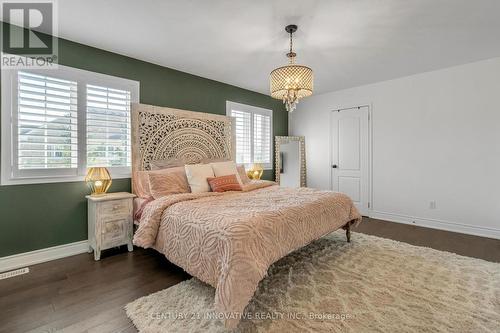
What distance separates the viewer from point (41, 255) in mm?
2652

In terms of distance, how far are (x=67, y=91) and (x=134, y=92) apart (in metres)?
0.78

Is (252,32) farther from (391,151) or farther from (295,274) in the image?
(391,151)

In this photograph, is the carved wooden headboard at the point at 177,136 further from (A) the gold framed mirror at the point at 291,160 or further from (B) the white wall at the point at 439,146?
(B) the white wall at the point at 439,146

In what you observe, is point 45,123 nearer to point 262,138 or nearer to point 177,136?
point 177,136

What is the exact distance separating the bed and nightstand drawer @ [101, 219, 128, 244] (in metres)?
0.44

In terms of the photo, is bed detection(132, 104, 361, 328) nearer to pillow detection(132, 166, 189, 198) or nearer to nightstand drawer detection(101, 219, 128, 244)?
pillow detection(132, 166, 189, 198)

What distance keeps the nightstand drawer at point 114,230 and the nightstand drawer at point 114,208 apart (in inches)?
3.7

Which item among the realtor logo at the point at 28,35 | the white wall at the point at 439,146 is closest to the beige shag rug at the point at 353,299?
the white wall at the point at 439,146

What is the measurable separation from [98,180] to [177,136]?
1289mm

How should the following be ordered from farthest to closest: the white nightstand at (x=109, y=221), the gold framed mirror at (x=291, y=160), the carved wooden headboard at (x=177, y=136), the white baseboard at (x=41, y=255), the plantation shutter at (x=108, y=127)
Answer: the gold framed mirror at (x=291, y=160) → the carved wooden headboard at (x=177, y=136) → the plantation shutter at (x=108, y=127) → the white nightstand at (x=109, y=221) → the white baseboard at (x=41, y=255)

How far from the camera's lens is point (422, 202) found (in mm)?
4086

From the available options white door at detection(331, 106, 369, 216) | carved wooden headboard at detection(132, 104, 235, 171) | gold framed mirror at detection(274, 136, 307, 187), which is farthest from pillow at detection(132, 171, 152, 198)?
white door at detection(331, 106, 369, 216)

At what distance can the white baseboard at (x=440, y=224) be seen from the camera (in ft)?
11.5

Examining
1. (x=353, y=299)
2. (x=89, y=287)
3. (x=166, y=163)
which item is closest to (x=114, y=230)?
(x=89, y=287)
